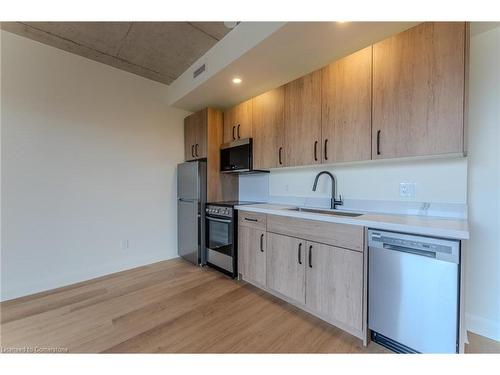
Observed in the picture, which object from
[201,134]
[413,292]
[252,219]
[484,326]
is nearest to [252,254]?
[252,219]

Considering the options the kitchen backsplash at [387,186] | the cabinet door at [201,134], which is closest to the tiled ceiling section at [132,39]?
the cabinet door at [201,134]

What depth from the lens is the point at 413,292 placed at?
1348 millimetres

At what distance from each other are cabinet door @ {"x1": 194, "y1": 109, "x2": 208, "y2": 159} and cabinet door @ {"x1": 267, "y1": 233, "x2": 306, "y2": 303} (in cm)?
162

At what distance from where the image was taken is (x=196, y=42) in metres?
2.29

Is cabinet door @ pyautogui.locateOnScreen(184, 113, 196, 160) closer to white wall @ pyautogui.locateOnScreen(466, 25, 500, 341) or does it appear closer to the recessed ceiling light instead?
the recessed ceiling light

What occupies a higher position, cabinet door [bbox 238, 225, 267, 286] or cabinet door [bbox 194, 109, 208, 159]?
cabinet door [bbox 194, 109, 208, 159]

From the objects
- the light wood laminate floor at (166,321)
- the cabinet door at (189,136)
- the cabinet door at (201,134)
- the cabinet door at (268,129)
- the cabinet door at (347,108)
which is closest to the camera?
the light wood laminate floor at (166,321)

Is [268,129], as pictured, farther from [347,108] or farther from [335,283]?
[335,283]

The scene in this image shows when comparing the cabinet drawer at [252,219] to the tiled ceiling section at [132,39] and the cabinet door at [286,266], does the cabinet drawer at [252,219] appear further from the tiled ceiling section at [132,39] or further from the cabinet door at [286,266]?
the tiled ceiling section at [132,39]

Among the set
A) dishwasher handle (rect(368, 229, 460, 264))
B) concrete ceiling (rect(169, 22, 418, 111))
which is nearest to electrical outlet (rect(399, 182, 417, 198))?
dishwasher handle (rect(368, 229, 460, 264))

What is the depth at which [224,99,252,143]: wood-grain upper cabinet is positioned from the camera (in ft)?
9.31

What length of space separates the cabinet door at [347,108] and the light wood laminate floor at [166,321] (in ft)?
4.80

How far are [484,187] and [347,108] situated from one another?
1217 mm

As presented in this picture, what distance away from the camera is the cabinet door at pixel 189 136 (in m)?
3.30
